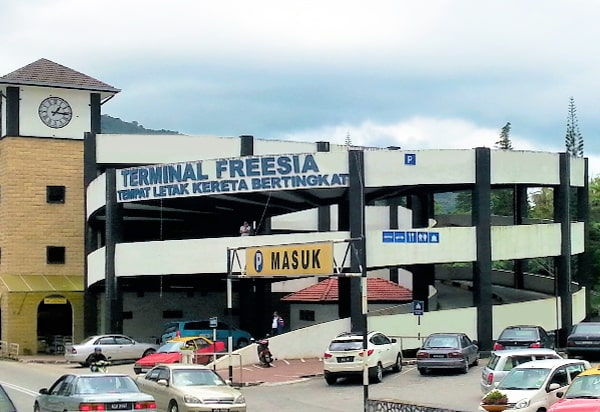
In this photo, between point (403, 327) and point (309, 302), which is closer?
point (403, 327)

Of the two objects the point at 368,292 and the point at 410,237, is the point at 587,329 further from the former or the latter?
the point at 368,292

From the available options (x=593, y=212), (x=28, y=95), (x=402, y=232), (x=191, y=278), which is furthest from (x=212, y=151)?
(x=593, y=212)

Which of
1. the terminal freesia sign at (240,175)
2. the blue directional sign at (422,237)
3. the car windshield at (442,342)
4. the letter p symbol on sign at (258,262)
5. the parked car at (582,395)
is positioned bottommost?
the car windshield at (442,342)

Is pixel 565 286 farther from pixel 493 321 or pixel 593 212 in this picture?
pixel 593 212

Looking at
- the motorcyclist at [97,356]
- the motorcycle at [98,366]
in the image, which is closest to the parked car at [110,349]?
the motorcyclist at [97,356]

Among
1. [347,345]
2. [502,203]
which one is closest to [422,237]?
[347,345]

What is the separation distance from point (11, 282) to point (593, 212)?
177 feet

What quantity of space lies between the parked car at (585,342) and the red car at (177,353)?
13.1 m

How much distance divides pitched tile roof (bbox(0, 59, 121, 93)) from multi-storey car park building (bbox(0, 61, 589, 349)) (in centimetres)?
19

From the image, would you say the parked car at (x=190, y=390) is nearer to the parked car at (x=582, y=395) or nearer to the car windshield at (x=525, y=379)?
the car windshield at (x=525, y=379)

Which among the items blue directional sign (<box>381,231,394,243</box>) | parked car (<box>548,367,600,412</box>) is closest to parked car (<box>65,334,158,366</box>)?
blue directional sign (<box>381,231,394,243</box>)

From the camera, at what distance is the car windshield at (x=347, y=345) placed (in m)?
34.8

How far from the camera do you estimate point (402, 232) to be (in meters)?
43.8

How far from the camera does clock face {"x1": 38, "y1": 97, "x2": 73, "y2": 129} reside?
5816cm
